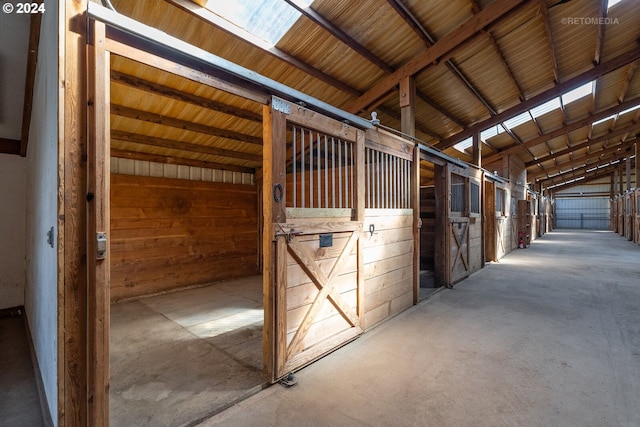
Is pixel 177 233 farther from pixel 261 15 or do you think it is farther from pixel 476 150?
pixel 476 150

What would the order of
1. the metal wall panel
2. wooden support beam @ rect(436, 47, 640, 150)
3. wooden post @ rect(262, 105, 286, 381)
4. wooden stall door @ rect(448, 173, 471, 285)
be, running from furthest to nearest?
1. the metal wall panel
2. wooden support beam @ rect(436, 47, 640, 150)
3. wooden stall door @ rect(448, 173, 471, 285)
4. wooden post @ rect(262, 105, 286, 381)

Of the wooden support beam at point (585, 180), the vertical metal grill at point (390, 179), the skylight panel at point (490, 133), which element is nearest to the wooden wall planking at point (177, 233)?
the vertical metal grill at point (390, 179)

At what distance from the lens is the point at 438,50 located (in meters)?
4.00

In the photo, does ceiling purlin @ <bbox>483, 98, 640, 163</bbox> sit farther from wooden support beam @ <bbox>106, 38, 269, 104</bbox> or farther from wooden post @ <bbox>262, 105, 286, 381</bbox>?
wooden support beam @ <bbox>106, 38, 269, 104</bbox>

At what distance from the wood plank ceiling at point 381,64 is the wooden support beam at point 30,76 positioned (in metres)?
0.59

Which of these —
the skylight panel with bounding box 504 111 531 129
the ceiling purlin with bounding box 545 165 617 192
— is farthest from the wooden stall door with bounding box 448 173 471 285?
the ceiling purlin with bounding box 545 165 617 192

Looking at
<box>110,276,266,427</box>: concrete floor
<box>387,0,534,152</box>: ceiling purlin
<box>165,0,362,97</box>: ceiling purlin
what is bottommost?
<box>110,276,266,427</box>: concrete floor

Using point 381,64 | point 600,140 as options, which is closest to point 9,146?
point 381,64

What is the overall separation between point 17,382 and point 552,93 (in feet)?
28.6

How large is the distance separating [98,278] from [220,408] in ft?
3.50

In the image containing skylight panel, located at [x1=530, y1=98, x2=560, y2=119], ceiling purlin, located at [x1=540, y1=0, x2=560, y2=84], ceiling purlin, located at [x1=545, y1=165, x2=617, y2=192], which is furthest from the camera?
ceiling purlin, located at [x1=545, y1=165, x2=617, y2=192]

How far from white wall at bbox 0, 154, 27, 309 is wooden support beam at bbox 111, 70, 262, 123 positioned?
6.10ft

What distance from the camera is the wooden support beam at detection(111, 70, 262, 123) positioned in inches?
121

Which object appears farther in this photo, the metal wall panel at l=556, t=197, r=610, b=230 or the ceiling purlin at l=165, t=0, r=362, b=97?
the metal wall panel at l=556, t=197, r=610, b=230
